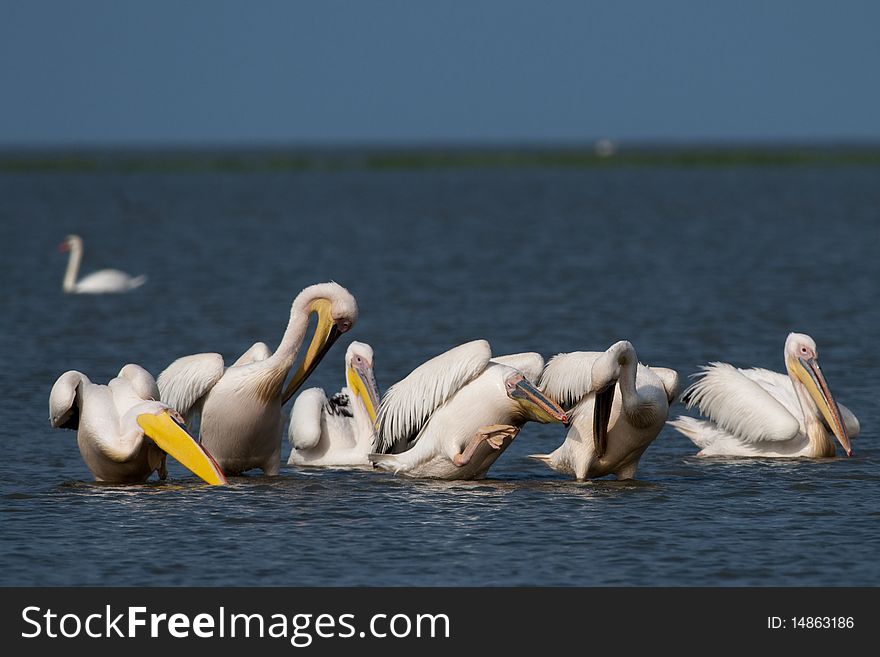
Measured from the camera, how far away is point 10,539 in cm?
741

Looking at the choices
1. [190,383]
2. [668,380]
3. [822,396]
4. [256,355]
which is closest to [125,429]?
[190,383]

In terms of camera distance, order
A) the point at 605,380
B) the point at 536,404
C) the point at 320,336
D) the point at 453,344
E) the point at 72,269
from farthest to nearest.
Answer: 1. the point at 72,269
2. the point at 453,344
3. the point at 320,336
4. the point at 536,404
5. the point at 605,380

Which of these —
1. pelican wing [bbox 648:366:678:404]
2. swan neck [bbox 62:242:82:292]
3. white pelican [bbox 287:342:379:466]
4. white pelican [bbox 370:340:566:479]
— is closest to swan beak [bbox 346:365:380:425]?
white pelican [bbox 287:342:379:466]

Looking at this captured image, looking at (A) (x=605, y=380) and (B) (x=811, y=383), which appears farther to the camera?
(B) (x=811, y=383)

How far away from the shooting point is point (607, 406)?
8297 mm

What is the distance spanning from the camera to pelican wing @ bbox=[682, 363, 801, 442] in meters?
9.45

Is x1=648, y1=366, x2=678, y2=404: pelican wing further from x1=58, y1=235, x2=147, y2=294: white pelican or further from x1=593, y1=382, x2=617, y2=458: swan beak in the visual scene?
x1=58, y1=235, x2=147, y2=294: white pelican

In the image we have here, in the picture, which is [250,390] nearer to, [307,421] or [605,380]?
[307,421]

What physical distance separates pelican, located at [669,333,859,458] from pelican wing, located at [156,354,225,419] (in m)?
2.77

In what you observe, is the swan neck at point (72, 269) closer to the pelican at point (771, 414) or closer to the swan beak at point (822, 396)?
the pelican at point (771, 414)

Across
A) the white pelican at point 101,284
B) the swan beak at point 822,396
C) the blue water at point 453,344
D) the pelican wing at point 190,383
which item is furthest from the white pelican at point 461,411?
the white pelican at point 101,284

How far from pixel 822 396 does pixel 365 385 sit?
8.36 feet
